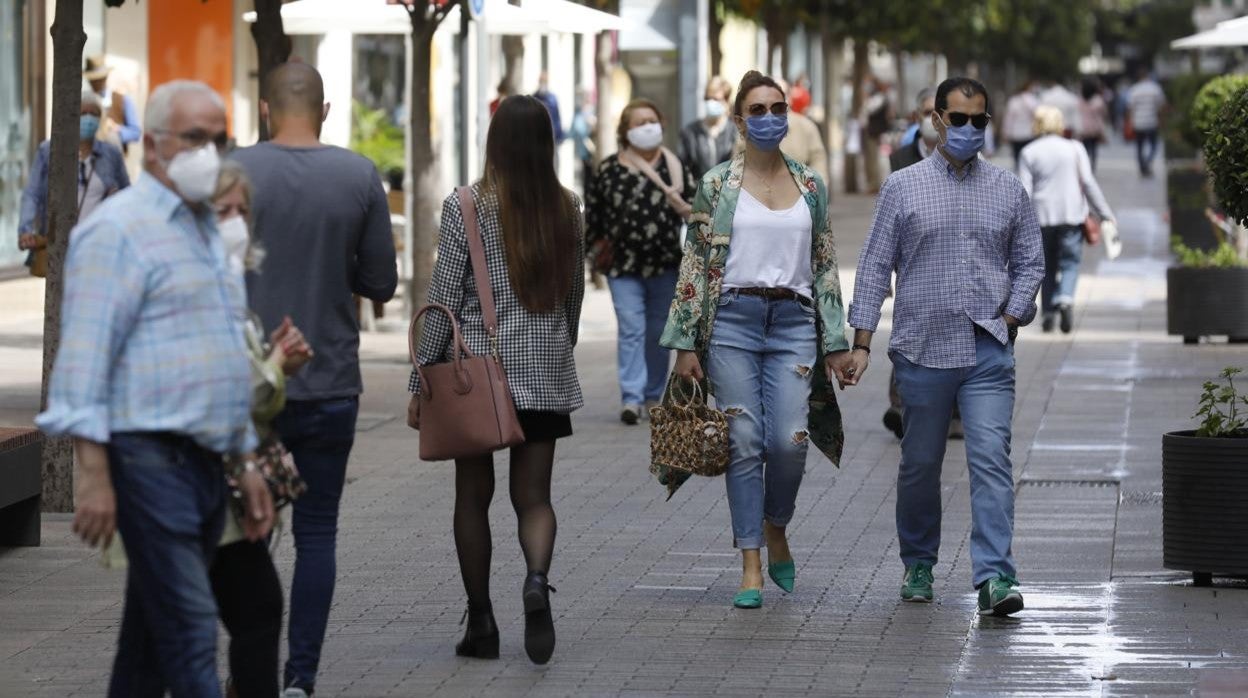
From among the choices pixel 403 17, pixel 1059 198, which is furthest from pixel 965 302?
pixel 1059 198

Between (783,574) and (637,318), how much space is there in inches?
202

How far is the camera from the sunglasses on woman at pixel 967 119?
25.3 ft

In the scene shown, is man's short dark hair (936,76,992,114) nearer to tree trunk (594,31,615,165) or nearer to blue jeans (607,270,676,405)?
blue jeans (607,270,676,405)

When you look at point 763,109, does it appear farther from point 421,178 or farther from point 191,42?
point 191,42

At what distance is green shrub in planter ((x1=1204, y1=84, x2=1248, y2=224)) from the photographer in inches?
354

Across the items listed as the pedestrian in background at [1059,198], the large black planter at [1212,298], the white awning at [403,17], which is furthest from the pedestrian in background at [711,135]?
the large black planter at [1212,298]

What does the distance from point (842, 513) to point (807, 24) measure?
29907 mm

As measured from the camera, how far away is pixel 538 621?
270 inches

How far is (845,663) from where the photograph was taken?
275 inches

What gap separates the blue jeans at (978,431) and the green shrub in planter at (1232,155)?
5.61 feet

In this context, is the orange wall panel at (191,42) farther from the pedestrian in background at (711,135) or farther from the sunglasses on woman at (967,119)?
the sunglasses on woman at (967,119)

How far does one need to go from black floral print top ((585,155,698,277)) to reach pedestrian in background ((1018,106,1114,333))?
5.42 m

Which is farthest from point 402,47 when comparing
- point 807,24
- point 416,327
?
point 416,327

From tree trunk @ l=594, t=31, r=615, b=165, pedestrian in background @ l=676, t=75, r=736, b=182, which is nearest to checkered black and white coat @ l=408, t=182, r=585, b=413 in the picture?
pedestrian in background @ l=676, t=75, r=736, b=182
